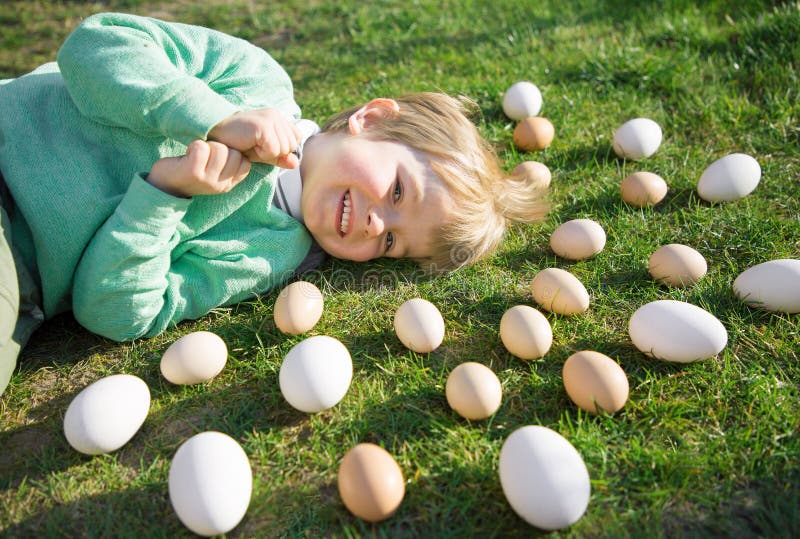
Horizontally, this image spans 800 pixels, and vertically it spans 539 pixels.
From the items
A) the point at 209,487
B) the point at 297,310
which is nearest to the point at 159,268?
the point at 297,310

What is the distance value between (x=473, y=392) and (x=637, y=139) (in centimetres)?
173

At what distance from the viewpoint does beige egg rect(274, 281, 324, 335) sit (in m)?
1.96

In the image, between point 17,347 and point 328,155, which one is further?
point 328,155

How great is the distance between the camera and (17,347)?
6.10 feet

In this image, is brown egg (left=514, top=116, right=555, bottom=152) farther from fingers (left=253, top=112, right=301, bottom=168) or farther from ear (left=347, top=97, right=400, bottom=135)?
fingers (left=253, top=112, right=301, bottom=168)

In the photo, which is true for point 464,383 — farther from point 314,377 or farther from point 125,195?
point 125,195

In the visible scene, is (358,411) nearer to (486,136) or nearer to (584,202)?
(584,202)

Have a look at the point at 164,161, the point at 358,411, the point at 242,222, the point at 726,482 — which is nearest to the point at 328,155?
the point at 242,222

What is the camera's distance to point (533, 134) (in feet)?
9.45

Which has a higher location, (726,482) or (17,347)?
(726,482)

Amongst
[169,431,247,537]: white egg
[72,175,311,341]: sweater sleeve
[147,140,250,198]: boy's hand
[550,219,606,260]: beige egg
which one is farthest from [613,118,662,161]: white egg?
[169,431,247,537]: white egg

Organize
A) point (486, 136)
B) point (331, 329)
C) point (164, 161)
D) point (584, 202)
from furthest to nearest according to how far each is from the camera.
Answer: point (486, 136) → point (584, 202) → point (331, 329) → point (164, 161)

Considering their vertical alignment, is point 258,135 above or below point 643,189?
above

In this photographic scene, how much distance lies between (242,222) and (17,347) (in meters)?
0.81
